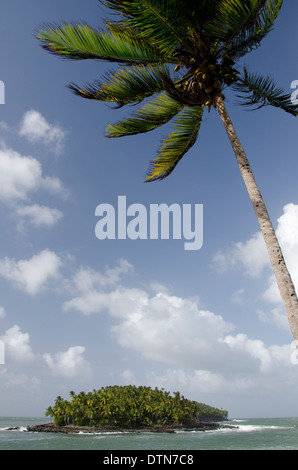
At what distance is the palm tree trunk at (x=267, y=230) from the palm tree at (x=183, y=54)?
2cm

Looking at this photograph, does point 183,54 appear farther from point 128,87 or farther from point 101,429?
point 101,429

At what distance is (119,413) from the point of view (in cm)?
7100

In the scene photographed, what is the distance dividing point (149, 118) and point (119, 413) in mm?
73912

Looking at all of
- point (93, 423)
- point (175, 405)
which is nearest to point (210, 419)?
point (175, 405)

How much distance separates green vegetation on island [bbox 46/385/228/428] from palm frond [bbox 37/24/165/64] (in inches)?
2894

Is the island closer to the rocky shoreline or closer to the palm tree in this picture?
the rocky shoreline

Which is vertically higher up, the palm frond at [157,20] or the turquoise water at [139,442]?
the palm frond at [157,20]

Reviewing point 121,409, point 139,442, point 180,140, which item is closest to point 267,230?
point 180,140

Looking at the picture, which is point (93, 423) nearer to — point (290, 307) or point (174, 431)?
point (174, 431)

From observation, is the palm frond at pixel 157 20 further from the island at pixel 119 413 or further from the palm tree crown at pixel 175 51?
the island at pixel 119 413

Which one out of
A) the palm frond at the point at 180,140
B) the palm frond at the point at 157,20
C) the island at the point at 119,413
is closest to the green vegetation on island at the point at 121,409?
the island at the point at 119,413

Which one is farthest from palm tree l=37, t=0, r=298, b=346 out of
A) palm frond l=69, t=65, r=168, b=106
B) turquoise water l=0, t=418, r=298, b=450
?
turquoise water l=0, t=418, r=298, b=450

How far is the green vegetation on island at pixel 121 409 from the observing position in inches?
2773
